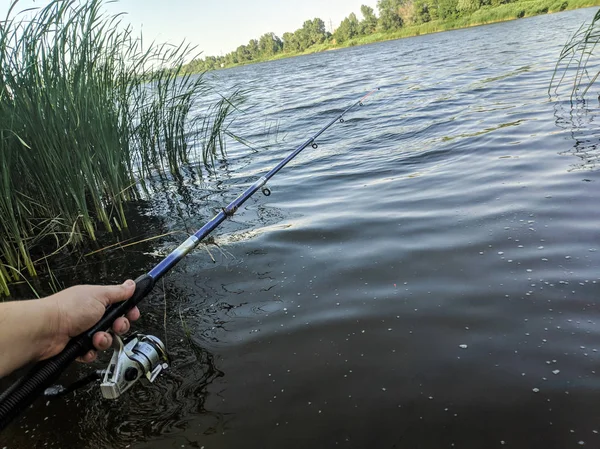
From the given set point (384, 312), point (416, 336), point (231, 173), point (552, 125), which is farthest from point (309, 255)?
point (552, 125)

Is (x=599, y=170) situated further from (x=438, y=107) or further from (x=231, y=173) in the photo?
(x=438, y=107)

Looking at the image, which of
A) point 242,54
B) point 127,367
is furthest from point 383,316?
point 242,54

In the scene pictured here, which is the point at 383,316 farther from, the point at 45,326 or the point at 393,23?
the point at 393,23

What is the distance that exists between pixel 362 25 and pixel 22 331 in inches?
3589

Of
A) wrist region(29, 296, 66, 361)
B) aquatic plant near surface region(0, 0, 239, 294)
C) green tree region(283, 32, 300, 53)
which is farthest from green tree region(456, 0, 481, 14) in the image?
wrist region(29, 296, 66, 361)

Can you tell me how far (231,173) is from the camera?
6914mm

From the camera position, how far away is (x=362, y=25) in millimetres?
84062

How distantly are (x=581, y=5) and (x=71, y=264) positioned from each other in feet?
150

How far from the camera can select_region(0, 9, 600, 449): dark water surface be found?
1865mm

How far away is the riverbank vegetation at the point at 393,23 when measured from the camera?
45.7 m

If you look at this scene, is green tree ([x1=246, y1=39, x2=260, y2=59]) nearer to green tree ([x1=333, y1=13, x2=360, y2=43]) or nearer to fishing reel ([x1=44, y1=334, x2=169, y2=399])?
green tree ([x1=333, y1=13, x2=360, y2=43])

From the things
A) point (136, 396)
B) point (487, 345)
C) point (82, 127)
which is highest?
point (82, 127)

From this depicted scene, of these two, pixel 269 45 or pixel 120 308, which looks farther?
pixel 269 45

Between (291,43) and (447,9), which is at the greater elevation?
(291,43)
